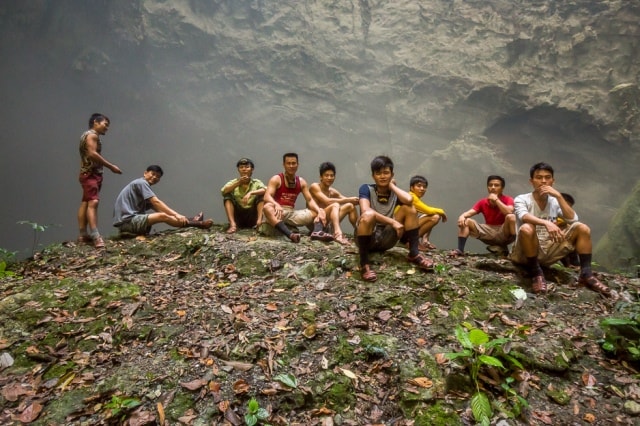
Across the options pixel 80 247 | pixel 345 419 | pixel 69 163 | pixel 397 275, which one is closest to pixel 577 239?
pixel 397 275

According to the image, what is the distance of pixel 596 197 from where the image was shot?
67.7 feet

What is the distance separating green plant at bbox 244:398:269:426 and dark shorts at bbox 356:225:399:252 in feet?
8.23

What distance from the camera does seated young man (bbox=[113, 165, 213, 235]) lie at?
596 cm

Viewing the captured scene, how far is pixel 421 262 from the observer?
13.2ft

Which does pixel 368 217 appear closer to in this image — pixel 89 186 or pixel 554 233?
pixel 554 233

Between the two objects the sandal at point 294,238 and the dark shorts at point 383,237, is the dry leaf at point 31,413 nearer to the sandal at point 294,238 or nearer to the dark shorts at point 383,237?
the dark shorts at point 383,237

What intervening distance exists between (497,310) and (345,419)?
6.90ft

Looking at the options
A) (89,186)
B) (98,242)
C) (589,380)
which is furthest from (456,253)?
(89,186)

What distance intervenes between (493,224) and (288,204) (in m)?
3.84

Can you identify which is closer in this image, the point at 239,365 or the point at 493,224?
the point at 239,365

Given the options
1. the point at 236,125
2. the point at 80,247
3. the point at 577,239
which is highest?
the point at 236,125

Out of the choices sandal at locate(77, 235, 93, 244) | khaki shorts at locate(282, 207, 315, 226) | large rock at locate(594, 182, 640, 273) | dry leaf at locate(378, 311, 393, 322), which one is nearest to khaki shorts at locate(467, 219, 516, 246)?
khaki shorts at locate(282, 207, 315, 226)

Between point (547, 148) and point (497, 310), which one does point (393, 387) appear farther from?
point (547, 148)

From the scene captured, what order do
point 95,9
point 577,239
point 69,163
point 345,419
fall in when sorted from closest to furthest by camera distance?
point 345,419
point 577,239
point 95,9
point 69,163
